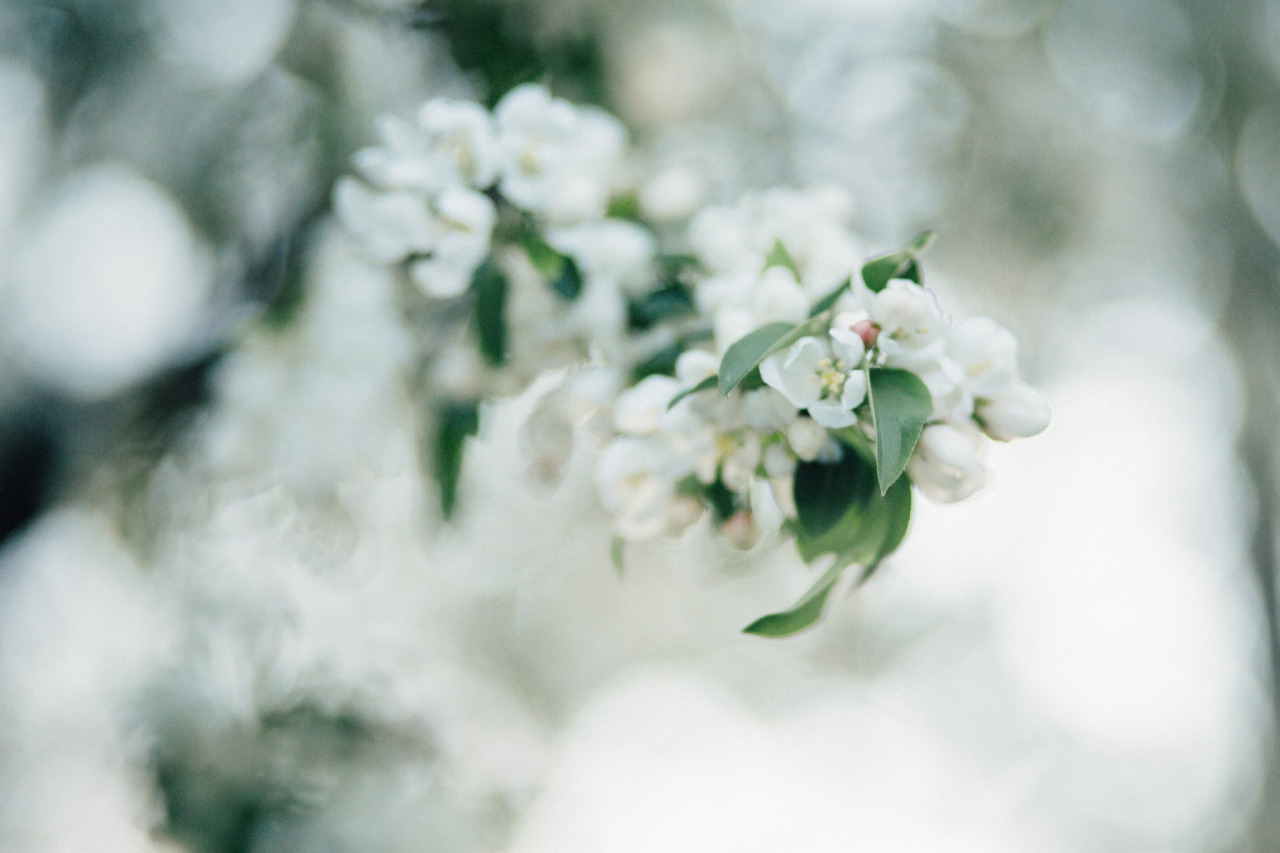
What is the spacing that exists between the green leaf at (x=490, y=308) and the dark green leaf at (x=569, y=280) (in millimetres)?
72

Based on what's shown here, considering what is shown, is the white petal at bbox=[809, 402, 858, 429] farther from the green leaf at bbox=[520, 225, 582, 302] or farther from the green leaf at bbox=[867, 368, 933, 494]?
the green leaf at bbox=[520, 225, 582, 302]

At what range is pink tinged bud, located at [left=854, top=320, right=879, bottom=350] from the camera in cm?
73

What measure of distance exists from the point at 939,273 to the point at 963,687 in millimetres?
3132

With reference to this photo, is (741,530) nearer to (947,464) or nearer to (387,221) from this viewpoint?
(947,464)

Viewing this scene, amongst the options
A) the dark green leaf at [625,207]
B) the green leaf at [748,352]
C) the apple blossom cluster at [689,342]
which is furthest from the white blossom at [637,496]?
the dark green leaf at [625,207]

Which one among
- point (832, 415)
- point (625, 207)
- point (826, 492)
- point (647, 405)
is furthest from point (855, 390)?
point (625, 207)

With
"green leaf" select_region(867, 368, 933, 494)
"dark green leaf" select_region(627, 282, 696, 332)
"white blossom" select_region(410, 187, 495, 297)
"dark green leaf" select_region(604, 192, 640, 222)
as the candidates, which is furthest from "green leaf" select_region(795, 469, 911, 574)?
"dark green leaf" select_region(604, 192, 640, 222)

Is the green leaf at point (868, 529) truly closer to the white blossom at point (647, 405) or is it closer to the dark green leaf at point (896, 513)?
the dark green leaf at point (896, 513)

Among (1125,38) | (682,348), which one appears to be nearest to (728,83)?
(1125,38)

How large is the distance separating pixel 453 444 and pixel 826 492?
2.02 feet

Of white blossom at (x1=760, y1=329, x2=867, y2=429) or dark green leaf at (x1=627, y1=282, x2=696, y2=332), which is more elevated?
white blossom at (x1=760, y1=329, x2=867, y2=429)

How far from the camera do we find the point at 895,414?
2.13ft

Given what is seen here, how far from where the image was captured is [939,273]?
291cm

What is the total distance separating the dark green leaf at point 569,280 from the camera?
105 centimetres
